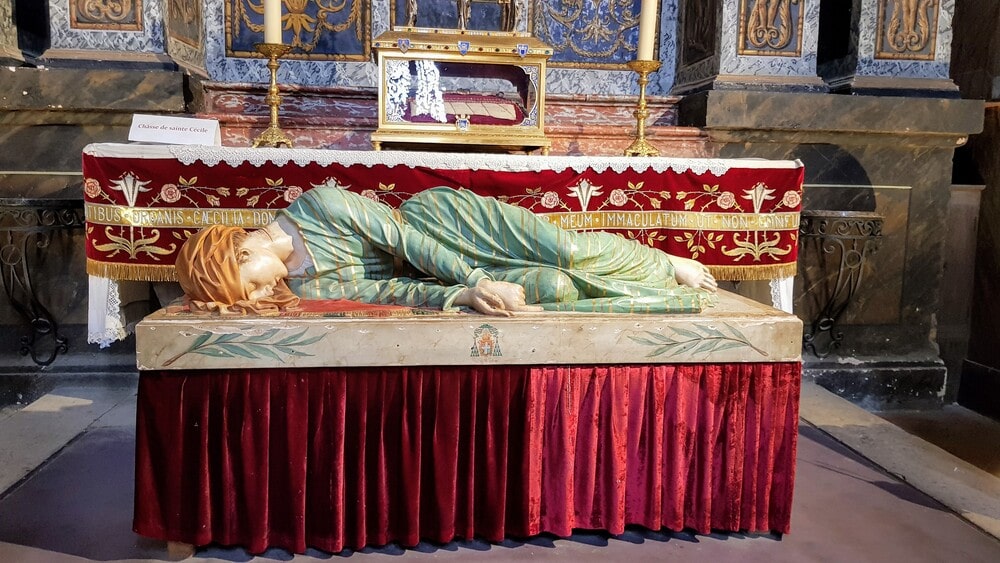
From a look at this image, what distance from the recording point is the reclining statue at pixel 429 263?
2062 mm

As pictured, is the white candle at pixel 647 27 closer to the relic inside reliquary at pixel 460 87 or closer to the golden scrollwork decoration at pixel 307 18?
the relic inside reliquary at pixel 460 87

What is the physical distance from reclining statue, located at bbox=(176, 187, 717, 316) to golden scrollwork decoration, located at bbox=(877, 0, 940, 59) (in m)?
2.52

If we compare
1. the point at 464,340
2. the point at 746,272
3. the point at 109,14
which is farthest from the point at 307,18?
the point at 464,340

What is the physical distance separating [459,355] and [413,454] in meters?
0.31

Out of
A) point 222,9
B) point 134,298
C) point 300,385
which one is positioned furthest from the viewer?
point 222,9

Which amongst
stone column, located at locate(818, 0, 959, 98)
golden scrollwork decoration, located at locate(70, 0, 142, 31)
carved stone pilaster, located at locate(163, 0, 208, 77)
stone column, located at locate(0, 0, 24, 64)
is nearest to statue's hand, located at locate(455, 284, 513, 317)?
carved stone pilaster, located at locate(163, 0, 208, 77)

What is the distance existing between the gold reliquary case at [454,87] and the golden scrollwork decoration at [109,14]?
134cm

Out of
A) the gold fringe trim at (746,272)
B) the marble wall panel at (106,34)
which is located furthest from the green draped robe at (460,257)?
the marble wall panel at (106,34)

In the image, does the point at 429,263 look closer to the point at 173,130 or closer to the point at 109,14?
the point at 173,130


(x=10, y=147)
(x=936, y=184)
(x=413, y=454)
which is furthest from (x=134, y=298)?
(x=936, y=184)

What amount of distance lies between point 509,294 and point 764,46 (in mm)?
2804

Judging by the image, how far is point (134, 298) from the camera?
11.0ft

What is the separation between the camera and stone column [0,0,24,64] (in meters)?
3.41

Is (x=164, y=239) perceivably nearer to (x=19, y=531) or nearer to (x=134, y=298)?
(x=134, y=298)
